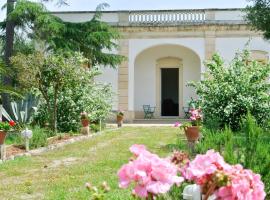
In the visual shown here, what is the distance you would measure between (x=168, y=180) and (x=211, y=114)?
10.5 metres

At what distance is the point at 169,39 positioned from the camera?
2328 centimetres

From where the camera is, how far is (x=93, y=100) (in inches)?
629

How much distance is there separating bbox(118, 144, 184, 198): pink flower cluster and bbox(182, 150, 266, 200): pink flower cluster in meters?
0.08

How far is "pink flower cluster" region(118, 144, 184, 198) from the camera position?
170cm

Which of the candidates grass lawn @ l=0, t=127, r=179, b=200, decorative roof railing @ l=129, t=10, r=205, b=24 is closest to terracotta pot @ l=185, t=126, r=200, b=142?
grass lawn @ l=0, t=127, r=179, b=200

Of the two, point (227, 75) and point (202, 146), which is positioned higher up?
point (227, 75)

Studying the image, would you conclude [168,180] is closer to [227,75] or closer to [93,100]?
[227,75]

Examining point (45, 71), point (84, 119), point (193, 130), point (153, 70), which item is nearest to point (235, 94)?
point (193, 130)

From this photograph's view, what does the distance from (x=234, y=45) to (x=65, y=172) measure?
676 inches

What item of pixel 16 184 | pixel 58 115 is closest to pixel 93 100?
pixel 58 115

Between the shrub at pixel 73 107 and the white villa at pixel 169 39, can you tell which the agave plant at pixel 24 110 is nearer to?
the shrub at pixel 73 107

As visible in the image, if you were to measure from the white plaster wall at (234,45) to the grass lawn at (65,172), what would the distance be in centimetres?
1298

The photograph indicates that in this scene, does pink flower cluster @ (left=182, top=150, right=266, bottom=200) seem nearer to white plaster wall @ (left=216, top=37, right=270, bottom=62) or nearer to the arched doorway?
white plaster wall @ (left=216, top=37, right=270, bottom=62)

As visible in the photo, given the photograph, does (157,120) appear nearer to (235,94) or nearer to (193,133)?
(235,94)
